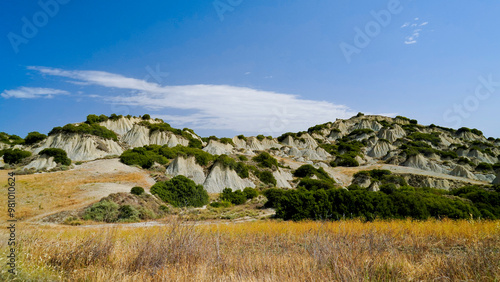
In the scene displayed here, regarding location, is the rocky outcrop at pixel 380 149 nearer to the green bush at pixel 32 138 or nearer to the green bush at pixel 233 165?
the green bush at pixel 233 165

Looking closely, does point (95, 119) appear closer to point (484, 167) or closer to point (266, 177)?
point (266, 177)

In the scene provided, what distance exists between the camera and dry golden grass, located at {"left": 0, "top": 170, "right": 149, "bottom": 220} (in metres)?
25.7

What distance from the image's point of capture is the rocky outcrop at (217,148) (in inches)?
2721

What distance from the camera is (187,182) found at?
109 feet

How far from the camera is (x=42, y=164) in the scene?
45594 mm

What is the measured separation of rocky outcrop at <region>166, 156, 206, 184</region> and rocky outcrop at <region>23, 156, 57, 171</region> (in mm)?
18559

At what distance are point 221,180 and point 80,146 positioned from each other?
35.3m

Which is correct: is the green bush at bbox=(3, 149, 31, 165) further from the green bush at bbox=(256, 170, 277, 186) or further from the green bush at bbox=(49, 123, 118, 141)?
the green bush at bbox=(256, 170, 277, 186)

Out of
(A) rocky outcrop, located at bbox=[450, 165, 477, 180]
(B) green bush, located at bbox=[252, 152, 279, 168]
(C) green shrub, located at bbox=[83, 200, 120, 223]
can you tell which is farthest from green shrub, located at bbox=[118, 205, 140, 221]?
(A) rocky outcrop, located at bbox=[450, 165, 477, 180]

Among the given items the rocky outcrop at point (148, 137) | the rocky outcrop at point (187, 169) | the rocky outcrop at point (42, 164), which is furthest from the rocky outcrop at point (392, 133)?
the rocky outcrop at point (42, 164)

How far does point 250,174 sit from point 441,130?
123 m

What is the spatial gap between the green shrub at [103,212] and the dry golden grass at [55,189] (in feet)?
9.94

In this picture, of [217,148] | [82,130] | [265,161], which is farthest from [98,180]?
[217,148]

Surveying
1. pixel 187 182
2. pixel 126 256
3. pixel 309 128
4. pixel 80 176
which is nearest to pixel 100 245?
pixel 126 256
